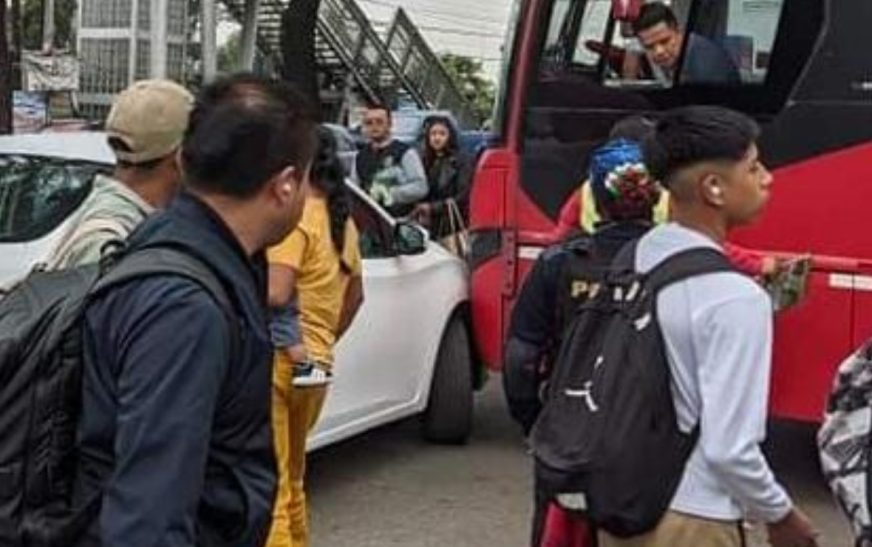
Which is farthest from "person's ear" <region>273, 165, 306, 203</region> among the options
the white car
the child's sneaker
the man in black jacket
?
the white car

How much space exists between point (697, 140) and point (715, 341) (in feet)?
1.37

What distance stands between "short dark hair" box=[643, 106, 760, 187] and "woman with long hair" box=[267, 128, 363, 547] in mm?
1567

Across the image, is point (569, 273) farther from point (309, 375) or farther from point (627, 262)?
point (627, 262)

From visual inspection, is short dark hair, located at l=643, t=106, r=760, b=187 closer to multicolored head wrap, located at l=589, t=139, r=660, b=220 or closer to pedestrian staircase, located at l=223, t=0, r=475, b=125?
multicolored head wrap, located at l=589, t=139, r=660, b=220

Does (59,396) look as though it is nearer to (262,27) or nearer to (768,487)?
(768,487)

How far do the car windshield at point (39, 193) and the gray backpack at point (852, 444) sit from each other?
4024mm

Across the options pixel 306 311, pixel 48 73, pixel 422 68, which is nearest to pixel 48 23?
pixel 48 73

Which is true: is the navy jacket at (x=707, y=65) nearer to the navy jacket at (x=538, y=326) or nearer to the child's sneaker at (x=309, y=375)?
the navy jacket at (x=538, y=326)

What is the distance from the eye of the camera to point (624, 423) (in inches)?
122

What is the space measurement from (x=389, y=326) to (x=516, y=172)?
0.94 m

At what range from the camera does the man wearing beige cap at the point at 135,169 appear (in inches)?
124

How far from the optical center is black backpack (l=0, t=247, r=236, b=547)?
7.73ft

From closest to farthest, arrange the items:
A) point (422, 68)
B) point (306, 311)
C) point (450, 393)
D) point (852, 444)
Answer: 1. point (852, 444)
2. point (306, 311)
3. point (450, 393)
4. point (422, 68)

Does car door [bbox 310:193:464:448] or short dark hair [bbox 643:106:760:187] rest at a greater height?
short dark hair [bbox 643:106:760:187]
